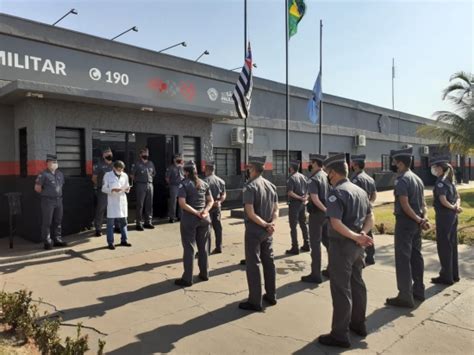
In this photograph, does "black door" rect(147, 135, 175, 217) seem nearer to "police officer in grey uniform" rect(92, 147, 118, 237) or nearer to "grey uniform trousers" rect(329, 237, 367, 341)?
"police officer in grey uniform" rect(92, 147, 118, 237)

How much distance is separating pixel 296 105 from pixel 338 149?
417 centimetres

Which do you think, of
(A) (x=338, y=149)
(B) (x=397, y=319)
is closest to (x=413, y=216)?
(B) (x=397, y=319)

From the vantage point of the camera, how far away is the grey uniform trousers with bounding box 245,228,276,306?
4914 millimetres

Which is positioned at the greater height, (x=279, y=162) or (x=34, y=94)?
(x=34, y=94)

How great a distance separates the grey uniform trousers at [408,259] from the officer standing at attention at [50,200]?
6298 millimetres

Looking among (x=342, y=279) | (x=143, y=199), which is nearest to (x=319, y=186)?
(x=342, y=279)

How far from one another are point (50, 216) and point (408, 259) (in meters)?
6.54

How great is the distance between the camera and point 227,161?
14938 millimetres

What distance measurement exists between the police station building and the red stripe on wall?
0.07 feet

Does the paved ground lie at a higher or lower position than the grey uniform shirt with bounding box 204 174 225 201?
lower

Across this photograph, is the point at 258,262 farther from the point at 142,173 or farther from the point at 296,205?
the point at 142,173

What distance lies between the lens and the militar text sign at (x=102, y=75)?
29.5 ft

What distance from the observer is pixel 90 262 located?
711 centimetres

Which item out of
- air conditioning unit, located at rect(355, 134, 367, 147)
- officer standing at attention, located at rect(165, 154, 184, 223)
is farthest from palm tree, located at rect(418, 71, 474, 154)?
officer standing at attention, located at rect(165, 154, 184, 223)
